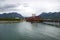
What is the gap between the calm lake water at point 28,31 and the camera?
421cm

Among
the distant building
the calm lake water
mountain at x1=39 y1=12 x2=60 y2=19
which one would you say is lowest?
the calm lake water

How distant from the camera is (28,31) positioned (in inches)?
169

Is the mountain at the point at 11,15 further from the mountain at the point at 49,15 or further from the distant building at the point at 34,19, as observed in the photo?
the mountain at the point at 49,15

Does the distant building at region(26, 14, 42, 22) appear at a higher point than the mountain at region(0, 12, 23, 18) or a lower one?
lower

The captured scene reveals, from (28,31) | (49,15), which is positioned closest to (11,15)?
(28,31)

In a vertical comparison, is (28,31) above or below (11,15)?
below

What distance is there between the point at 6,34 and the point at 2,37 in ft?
0.36

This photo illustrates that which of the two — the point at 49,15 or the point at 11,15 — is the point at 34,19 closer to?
the point at 49,15

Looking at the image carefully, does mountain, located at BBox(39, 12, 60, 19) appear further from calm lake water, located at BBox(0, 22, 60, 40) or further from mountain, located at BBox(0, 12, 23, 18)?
mountain, located at BBox(0, 12, 23, 18)

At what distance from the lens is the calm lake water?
4.21 m

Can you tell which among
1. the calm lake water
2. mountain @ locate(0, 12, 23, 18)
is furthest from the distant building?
mountain @ locate(0, 12, 23, 18)

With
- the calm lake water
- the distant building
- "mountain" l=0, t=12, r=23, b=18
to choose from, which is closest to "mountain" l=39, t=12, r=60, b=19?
the distant building

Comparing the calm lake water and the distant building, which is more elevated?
the distant building

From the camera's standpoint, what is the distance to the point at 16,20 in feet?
14.1
